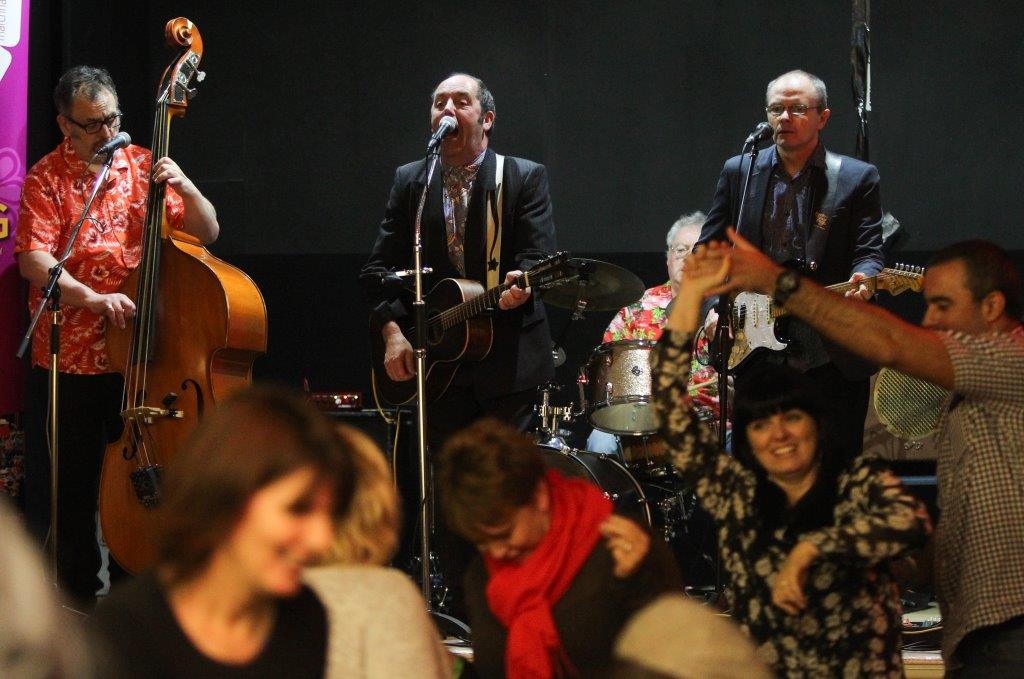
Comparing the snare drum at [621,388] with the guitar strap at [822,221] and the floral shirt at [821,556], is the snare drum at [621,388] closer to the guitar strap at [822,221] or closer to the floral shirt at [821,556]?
the guitar strap at [822,221]

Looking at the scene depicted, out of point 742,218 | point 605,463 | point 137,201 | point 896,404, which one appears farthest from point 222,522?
point 605,463

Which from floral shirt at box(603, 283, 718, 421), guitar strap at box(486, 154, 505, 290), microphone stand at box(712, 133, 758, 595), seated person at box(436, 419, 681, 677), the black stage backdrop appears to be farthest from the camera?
floral shirt at box(603, 283, 718, 421)

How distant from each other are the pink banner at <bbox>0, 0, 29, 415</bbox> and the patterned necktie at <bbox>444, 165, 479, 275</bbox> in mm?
1760

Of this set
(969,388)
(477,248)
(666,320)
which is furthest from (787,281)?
(666,320)

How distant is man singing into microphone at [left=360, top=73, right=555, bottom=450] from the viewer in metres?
4.37

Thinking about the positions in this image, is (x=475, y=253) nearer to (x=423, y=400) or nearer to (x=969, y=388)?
(x=423, y=400)

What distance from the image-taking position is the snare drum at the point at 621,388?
5.44 meters

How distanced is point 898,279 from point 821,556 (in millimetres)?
1810

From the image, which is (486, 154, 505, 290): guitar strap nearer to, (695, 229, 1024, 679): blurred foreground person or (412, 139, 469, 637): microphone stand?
(412, 139, 469, 637): microphone stand

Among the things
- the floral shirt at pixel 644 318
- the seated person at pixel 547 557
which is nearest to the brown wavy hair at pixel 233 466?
the seated person at pixel 547 557

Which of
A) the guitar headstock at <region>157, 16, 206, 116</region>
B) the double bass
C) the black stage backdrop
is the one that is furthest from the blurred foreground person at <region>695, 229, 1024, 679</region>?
the black stage backdrop

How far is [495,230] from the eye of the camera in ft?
14.8

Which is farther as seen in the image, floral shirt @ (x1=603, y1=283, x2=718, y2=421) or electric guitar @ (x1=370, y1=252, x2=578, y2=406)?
floral shirt @ (x1=603, y1=283, x2=718, y2=421)

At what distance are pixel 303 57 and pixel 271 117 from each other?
0.35 metres
